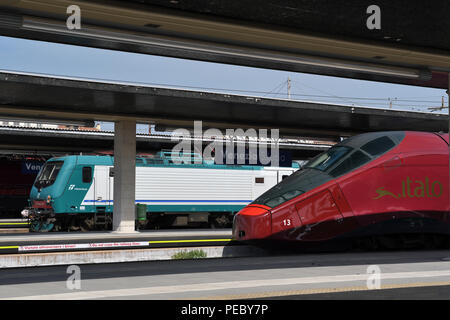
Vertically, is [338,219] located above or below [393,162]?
below

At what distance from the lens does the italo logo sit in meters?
15.5

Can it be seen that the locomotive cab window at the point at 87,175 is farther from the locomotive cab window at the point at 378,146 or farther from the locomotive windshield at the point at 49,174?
the locomotive cab window at the point at 378,146

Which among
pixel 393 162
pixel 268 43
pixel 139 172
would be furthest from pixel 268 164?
pixel 268 43

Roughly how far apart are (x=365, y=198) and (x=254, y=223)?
2.89 m

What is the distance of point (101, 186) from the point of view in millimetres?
29188

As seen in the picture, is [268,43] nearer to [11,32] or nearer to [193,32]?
[193,32]

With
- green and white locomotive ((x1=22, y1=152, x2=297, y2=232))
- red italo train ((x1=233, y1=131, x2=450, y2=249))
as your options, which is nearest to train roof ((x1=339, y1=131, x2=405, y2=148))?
red italo train ((x1=233, y1=131, x2=450, y2=249))

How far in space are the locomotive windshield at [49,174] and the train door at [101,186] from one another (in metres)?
1.77

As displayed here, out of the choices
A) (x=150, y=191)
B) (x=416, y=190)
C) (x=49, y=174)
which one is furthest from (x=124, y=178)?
(x=416, y=190)

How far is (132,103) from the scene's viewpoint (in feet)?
74.0

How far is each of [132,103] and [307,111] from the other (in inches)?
262

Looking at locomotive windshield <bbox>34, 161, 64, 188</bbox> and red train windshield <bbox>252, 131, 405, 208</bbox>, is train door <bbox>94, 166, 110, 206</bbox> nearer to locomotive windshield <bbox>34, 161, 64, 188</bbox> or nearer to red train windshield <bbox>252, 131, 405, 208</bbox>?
locomotive windshield <bbox>34, 161, 64, 188</bbox>

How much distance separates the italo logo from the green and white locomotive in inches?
546

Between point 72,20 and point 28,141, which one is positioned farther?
point 28,141
